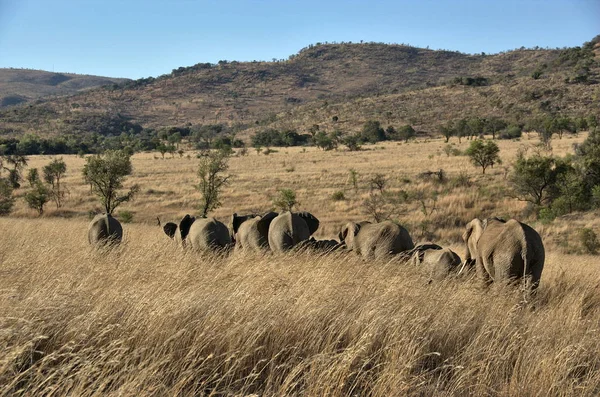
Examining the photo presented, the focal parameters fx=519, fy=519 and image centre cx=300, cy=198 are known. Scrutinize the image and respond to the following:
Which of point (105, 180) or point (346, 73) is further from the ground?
point (346, 73)

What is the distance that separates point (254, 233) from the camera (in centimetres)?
1160

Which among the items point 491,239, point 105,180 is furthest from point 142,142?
point 491,239

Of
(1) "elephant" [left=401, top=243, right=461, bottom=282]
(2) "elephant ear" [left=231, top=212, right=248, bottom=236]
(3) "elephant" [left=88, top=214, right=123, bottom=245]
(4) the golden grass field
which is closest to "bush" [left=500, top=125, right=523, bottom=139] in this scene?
(2) "elephant ear" [left=231, top=212, right=248, bottom=236]

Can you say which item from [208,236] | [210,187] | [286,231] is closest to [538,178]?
[210,187]

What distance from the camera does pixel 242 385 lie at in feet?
12.9

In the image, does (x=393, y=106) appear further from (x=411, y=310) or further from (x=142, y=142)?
(x=411, y=310)

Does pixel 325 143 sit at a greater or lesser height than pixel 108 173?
greater

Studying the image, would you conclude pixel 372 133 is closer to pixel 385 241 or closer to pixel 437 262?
pixel 385 241

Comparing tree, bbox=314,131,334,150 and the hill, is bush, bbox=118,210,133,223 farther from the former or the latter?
the hill

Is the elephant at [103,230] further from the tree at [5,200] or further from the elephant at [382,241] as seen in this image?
the tree at [5,200]

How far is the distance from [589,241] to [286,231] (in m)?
14.6

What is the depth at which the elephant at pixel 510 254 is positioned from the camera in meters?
7.25

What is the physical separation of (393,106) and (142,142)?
44.4m

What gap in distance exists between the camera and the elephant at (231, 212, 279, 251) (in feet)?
37.6
